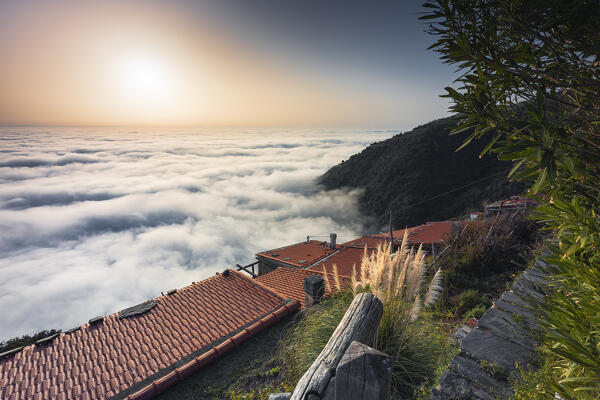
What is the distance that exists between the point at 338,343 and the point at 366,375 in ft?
2.45

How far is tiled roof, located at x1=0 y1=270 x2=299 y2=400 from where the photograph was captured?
6.40 m

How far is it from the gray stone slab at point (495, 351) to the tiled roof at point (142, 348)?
5376 mm

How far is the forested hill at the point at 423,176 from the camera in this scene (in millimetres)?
54144

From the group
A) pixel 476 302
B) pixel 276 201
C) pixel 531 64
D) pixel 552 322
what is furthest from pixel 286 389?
pixel 276 201

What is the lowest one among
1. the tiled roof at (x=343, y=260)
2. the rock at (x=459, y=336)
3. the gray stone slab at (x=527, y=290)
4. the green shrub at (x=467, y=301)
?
the tiled roof at (x=343, y=260)

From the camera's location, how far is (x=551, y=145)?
3.52 feet

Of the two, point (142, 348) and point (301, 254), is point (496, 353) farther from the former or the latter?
point (301, 254)

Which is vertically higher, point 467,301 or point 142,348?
point 467,301

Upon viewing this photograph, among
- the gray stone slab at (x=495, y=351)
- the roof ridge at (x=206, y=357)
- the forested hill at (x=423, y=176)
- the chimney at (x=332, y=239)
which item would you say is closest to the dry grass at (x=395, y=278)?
the gray stone slab at (x=495, y=351)

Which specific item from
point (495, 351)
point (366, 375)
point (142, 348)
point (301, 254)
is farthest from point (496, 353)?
point (301, 254)

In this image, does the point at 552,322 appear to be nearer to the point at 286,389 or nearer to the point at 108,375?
the point at 286,389

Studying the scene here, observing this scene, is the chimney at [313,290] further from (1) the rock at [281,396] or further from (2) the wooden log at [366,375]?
(2) the wooden log at [366,375]

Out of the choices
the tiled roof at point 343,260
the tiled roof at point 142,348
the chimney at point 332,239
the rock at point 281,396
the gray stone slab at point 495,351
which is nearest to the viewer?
the rock at point 281,396

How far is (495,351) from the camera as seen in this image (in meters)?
3.38
